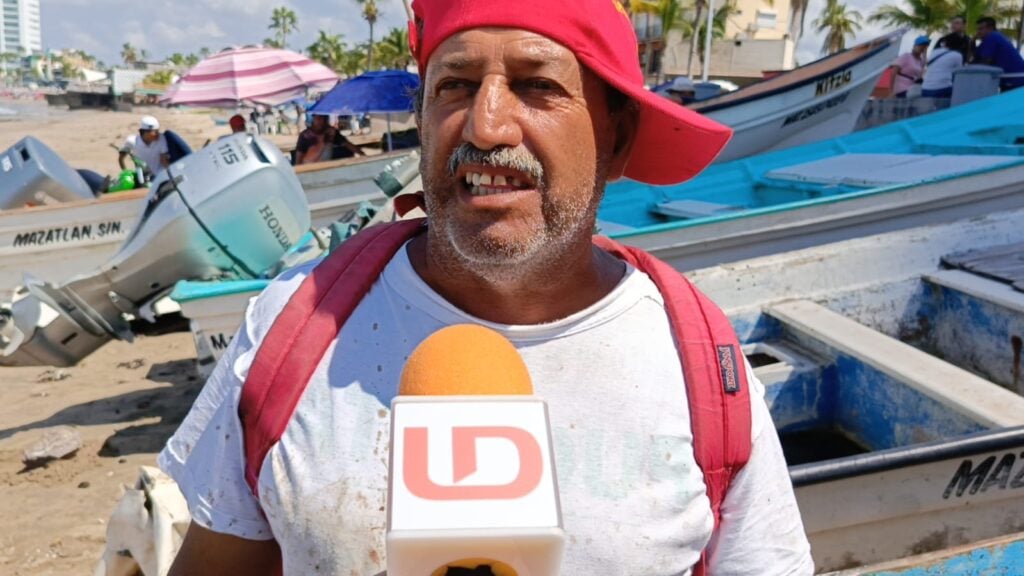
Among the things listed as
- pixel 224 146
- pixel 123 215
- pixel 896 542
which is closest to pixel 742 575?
pixel 896 542

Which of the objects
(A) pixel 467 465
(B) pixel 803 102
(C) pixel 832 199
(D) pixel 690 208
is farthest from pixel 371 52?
(A) pixel 467 465

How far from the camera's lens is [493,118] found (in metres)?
1.21

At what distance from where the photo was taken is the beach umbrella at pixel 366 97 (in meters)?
10.1

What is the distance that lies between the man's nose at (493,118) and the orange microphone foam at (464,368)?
357 millimetres

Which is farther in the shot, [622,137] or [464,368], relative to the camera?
[622,137]

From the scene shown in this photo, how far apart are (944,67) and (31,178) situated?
1016cm

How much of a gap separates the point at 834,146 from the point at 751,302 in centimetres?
442

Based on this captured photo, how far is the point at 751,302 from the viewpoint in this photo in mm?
4324

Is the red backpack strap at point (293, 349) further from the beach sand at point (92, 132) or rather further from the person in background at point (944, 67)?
the beach sand at point (92, 132)

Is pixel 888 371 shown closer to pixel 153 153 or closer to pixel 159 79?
pixel 153 153

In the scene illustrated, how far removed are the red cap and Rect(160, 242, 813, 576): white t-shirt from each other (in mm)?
328

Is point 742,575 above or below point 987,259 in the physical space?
above

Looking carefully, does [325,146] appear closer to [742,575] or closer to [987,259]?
[987,259]

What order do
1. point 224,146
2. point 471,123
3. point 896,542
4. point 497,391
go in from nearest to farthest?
point 497,391
point 471,123
point 896,542
point 224,146
